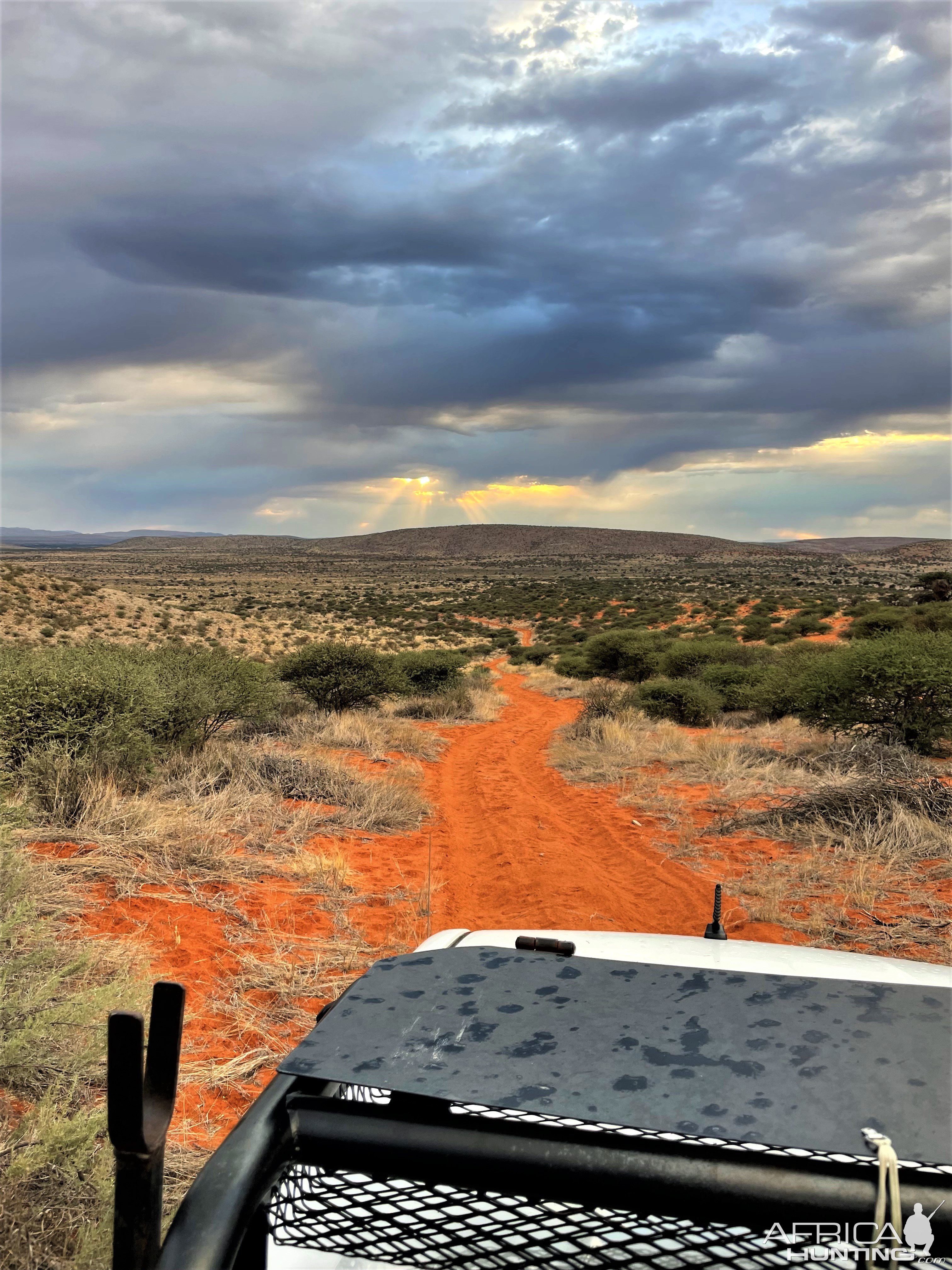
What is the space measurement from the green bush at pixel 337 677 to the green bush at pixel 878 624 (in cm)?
1669

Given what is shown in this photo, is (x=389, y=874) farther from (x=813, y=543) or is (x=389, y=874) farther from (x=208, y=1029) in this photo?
(x=813, y=543)

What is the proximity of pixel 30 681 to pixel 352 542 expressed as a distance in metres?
156

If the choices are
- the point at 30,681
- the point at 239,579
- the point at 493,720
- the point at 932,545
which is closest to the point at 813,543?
the point at 932,545

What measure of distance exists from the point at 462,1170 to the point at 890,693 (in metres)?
10.9

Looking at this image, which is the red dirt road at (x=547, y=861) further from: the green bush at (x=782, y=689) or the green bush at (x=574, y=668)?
the green bush at (x=574, y=668)

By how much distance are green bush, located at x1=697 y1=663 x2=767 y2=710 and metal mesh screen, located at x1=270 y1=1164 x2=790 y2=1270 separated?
15384mm

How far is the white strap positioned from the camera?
914 mm

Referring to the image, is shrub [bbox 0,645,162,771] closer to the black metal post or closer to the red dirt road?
the red dirt road

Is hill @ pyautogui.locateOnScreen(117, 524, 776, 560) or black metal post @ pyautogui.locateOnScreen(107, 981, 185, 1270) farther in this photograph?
hill @ pyautogui.locateOnScreen(117, 524, 776, 560)

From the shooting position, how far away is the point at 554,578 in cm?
8469

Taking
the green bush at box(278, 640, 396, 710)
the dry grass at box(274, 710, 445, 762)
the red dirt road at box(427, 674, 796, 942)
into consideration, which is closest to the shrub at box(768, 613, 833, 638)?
the green bush at box(278, 640, 396, 710)

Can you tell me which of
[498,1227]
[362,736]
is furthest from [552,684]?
[498,1227]

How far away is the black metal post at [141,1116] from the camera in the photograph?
2.90ft

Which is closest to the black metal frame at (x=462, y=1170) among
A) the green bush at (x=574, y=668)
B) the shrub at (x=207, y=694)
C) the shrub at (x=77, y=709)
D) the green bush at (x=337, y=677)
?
the shrub at (x=77, y=709)
